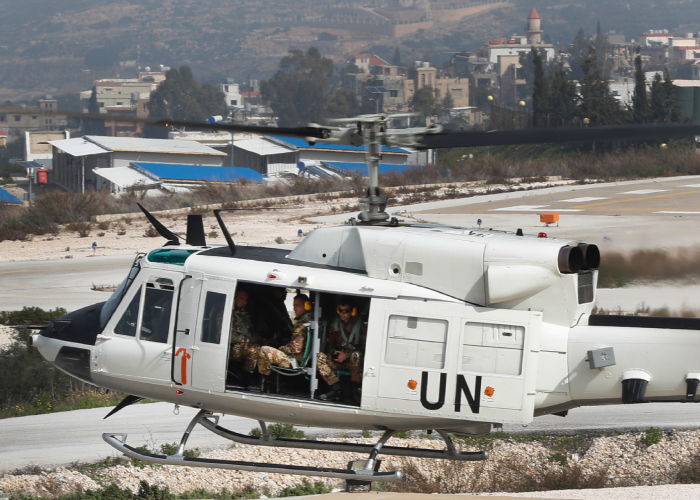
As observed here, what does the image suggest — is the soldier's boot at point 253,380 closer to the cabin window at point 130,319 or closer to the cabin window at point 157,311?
the cabin window at point 157,311

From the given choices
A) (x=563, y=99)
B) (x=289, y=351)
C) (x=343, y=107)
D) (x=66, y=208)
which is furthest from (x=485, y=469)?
(x=343, y=107)

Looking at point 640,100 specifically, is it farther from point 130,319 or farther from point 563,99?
point 130,319

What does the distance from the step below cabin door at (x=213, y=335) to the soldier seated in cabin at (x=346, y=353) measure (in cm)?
120

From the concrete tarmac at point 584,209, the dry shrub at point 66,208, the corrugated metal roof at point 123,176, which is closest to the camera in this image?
the concrete tarmac at point 584,209

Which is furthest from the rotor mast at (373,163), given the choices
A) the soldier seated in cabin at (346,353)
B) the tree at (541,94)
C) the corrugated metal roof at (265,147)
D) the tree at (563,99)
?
the corrugated metal roof at (265,147)

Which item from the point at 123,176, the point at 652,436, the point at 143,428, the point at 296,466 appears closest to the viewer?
→ the point at 296,466

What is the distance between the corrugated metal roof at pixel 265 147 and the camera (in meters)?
100

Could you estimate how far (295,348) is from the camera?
9992mm

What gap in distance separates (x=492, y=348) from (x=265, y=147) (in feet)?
311

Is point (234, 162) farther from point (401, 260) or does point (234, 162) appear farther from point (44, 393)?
point (401, 260)

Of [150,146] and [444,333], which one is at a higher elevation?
[444,333]

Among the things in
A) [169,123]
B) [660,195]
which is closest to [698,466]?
[169,123]

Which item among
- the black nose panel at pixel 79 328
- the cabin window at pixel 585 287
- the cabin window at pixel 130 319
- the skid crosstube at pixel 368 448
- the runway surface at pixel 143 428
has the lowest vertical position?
the runway surface at pixel 143 428

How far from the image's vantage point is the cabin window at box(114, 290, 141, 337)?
35.2 feet
